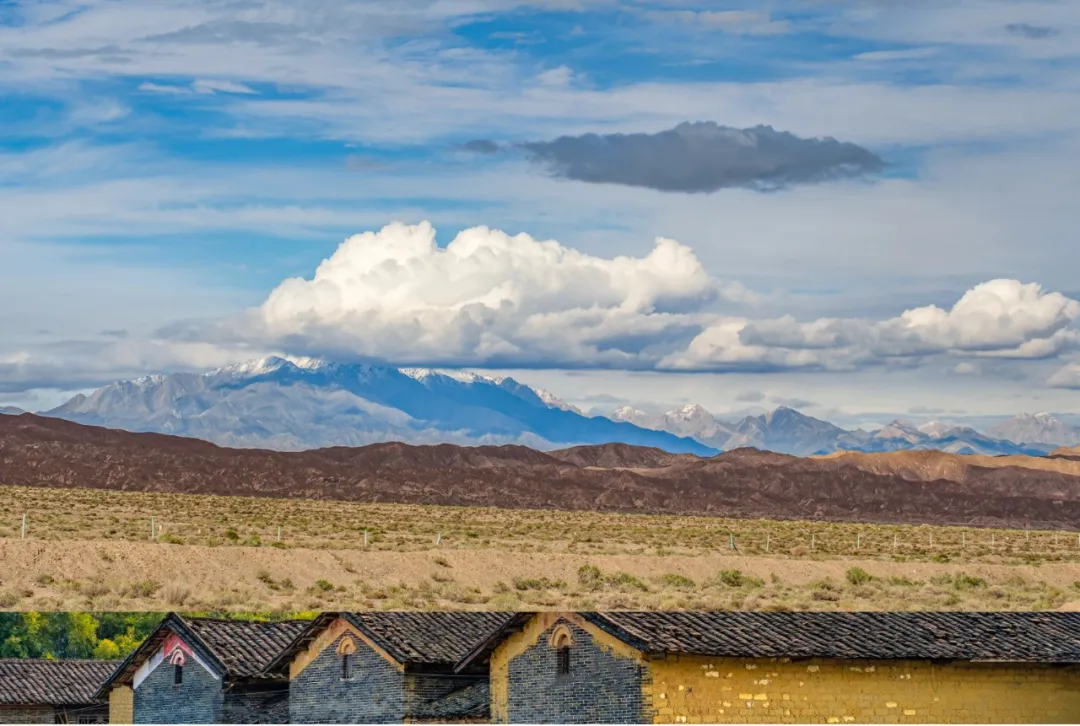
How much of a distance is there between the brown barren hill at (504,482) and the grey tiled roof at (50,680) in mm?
90766

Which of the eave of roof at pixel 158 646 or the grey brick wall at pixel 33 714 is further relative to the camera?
the grey brick wall at pixel 33 714

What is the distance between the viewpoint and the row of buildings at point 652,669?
21.5 m

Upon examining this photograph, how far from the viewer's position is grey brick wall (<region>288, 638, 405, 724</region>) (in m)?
25.8

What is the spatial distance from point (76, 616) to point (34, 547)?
529 cm

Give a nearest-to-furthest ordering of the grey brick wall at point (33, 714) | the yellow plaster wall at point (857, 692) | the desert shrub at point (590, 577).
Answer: the yellow plaster wall at point (857, 692)
the grey brick wall at point (33, 714)
the desert shrub at point (590, 577)

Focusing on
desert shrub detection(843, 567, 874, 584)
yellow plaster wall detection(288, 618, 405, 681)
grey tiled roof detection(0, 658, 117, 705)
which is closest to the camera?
yellow plaster wall detection(288, 618, 405, 681)

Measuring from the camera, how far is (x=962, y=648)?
23031 mm

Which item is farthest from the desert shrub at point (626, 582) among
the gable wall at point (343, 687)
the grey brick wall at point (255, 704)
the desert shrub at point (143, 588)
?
the gable wall at point (343, 687)

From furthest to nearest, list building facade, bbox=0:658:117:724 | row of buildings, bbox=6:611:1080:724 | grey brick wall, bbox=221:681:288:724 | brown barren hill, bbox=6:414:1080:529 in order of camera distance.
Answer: brown barren hill, bbox=6:414:1080:529 < building facade, bbox=0:658:117:724 < grey brick wall, bbox=221:681:288:724 < row of buildings, bbox=6:611:1080:724

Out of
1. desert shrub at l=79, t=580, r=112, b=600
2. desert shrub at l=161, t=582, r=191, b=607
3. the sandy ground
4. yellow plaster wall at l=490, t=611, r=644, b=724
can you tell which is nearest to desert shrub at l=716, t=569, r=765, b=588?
the sandy ground

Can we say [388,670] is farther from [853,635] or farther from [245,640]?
[853,635]

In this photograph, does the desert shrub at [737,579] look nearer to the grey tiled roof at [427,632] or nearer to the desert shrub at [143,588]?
the desert shrub at [143,588]

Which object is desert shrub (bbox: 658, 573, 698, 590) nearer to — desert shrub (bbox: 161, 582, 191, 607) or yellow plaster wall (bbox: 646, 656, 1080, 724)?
desert shrub (bbox: 161, 582, 191, 607)

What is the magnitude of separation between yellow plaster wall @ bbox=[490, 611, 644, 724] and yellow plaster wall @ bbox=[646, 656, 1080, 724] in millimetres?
1674
